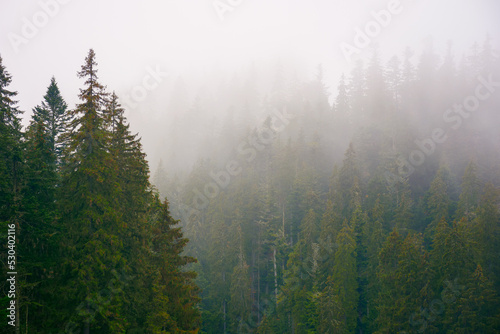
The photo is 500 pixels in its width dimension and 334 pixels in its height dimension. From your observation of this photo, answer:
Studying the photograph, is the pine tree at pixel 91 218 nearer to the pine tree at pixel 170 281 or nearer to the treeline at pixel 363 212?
the pine tree at pixel 170 281

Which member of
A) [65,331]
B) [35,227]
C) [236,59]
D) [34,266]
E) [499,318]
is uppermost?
[236,59]

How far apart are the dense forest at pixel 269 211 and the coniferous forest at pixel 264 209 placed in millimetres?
152

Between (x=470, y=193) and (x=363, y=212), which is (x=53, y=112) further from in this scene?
(x=470, y=193)

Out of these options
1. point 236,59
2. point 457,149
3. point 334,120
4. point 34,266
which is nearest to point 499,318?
point 34,266

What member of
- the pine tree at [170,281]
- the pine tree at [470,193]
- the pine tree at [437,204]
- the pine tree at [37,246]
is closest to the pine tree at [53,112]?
the pine tree at [37,246]

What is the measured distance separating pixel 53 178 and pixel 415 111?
2909 inches

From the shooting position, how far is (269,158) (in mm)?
61000

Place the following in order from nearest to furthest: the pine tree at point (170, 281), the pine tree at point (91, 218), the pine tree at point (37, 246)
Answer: the pine tree at point (91, 218), the pine tree at point (37, 246), the pine tree at point (170, 281)

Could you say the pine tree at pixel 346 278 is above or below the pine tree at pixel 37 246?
below

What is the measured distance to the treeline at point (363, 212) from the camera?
28984 mm

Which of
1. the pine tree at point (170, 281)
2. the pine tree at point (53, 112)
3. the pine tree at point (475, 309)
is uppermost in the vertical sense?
the pine tree at point (53, 112)

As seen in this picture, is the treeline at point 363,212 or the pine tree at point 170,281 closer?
the pine tree at point 170,281

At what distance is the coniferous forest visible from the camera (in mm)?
15281

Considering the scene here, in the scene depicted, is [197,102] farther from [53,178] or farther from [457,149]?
[53,178]
